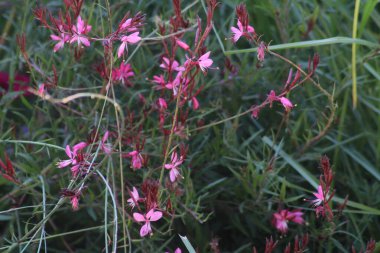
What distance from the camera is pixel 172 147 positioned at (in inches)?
77.4

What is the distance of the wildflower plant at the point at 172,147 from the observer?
6.05 feet

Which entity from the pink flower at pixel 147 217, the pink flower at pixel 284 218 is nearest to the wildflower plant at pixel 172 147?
the pink flower at pixel 284 218

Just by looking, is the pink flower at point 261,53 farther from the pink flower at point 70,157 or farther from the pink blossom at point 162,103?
the pink flower at point 70,157

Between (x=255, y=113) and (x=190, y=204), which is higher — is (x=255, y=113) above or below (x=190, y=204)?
above

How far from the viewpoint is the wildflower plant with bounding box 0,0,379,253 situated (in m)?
1.84

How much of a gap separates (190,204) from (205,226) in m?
0.27

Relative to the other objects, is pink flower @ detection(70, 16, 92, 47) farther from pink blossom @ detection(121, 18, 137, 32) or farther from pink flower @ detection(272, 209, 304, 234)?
pink flower @ detection(272, 209, 304, 234)

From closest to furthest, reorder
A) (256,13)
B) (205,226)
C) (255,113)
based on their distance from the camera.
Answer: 1. (255,113)
2. (205,226)
3. (256,13)

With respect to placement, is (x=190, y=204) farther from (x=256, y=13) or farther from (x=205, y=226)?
(x=256, y=13)

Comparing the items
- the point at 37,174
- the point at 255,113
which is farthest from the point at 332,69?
the point at 37,174

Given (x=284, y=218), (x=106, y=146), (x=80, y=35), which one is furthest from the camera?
(x=284, y=218)

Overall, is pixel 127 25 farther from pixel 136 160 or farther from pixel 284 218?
pixel 284 218

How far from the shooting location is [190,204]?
190 cm

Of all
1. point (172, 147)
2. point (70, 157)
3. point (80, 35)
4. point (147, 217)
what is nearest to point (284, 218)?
point (172, 147)
